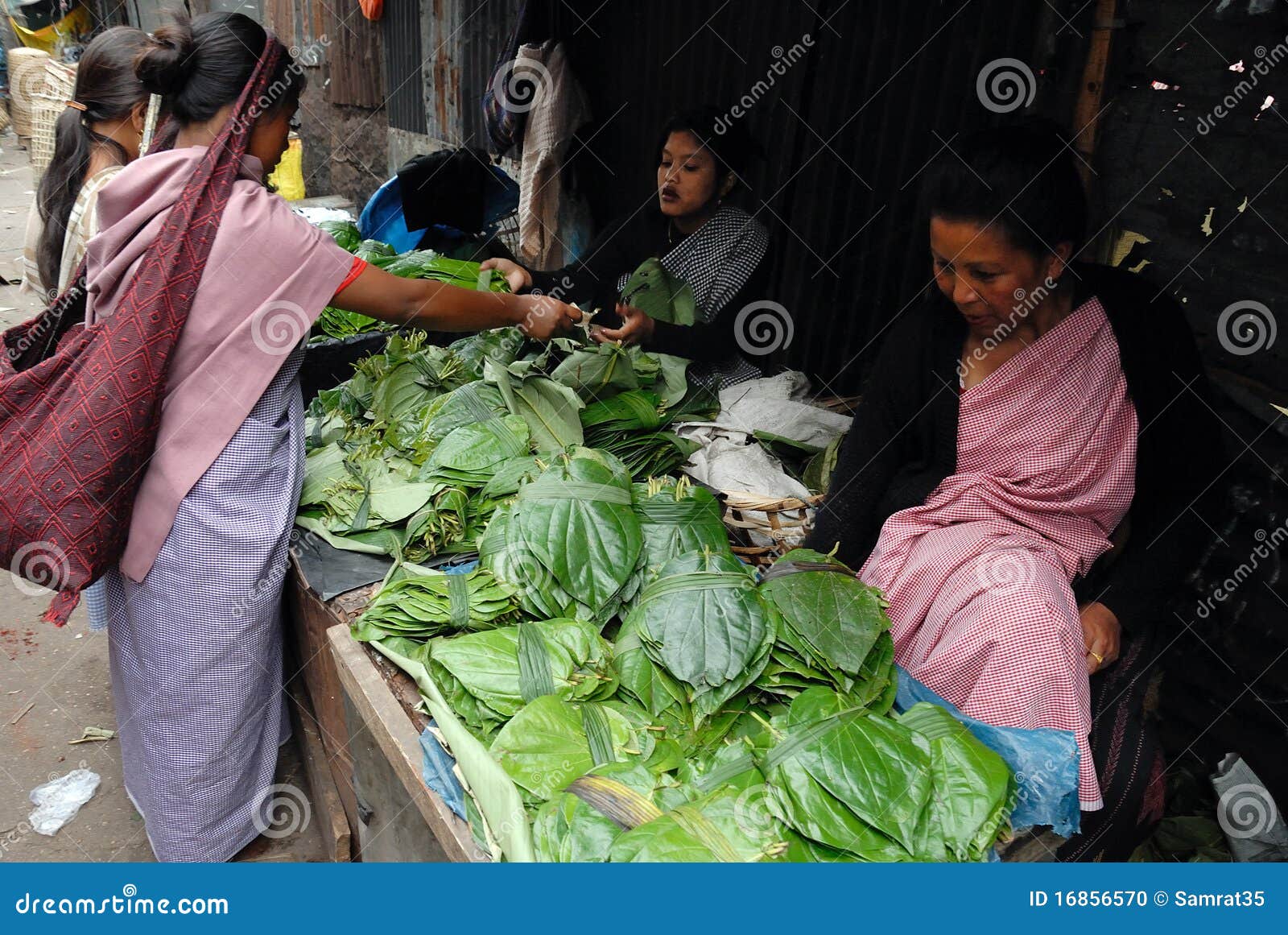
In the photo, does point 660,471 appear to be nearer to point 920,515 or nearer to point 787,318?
point 920,515

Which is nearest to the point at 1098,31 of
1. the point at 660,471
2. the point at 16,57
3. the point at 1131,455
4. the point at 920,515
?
the point at 1131,455

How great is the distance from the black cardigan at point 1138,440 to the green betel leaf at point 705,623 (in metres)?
0.55

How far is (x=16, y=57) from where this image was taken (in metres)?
12.2

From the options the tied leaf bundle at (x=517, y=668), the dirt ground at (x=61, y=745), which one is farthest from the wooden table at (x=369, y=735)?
the dirt ground at (x=61, y=745)

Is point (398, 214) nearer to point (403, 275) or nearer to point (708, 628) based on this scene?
point (403, 275)

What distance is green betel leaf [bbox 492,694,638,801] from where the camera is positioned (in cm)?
149

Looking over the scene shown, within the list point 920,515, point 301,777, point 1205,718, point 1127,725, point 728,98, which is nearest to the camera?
point 1127,725

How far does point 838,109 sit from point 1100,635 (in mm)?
2118

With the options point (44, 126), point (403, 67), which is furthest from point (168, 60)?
point (403, 67)

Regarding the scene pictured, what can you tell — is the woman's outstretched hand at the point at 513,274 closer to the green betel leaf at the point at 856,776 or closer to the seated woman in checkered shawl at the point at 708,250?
the seated woman in checkered shawl at the point at 708,250

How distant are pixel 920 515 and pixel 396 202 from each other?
3.24 metres

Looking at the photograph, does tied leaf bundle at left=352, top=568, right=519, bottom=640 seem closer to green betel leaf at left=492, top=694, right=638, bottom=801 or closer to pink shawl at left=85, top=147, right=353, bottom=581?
green betel leaf at left=492, top=694, right=638, bottom=801

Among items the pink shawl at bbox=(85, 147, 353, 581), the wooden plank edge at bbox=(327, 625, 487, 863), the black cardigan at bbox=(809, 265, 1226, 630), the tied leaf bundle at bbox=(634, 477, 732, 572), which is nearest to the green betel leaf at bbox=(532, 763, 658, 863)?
the wooden plank edge at bbox=(327, 625, 487, 863)

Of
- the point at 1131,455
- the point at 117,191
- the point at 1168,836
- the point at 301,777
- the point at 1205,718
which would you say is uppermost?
the point at 1131,455
